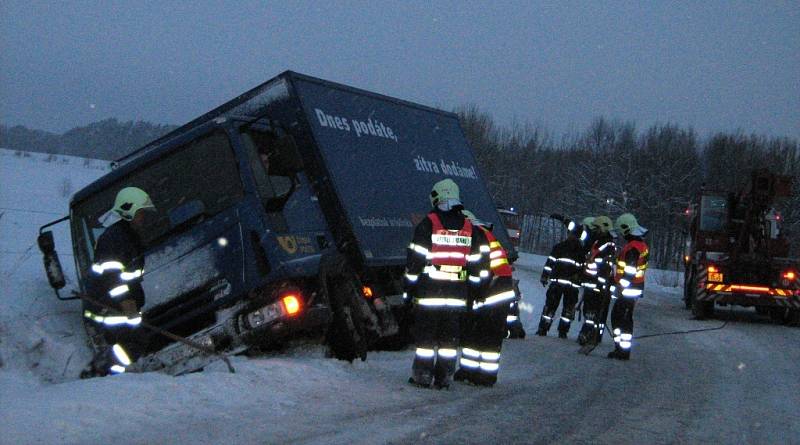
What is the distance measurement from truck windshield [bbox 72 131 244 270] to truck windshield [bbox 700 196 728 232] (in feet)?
48.0

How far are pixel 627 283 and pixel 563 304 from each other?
193cm

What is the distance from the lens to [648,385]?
747 centimetres

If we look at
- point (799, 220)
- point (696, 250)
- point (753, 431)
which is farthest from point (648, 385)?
point (799, 220)

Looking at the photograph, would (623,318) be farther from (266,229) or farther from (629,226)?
(266,229)

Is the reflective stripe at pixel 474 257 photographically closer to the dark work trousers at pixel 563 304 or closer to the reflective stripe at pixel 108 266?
the reflective stripe at pixel 108 266

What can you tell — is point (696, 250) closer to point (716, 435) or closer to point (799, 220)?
point (716, 435)

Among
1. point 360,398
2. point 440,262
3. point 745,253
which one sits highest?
point 745,253

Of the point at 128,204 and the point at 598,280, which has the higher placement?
the point at 128,204

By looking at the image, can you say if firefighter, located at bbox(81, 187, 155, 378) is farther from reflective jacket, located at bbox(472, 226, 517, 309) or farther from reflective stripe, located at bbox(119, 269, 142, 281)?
reflective jacket, located at bbox(472, 226, 517, 309)

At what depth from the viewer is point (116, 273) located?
5.66 metres

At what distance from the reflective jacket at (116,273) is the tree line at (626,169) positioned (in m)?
45.7

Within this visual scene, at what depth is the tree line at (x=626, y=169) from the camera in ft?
168

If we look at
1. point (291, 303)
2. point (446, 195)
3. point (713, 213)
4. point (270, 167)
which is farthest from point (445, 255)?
point (713, 213)

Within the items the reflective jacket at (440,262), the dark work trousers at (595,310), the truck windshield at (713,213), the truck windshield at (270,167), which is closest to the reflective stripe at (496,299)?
the reflective jacket at (440,262)
